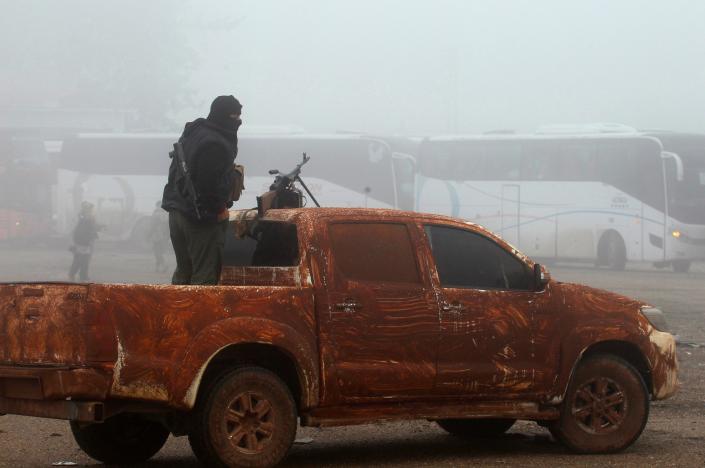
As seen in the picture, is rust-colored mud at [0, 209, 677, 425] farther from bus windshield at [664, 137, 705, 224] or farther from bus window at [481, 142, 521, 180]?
bus window at [481, 142, 521, 180]

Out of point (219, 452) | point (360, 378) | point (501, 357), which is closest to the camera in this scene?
point (219, 452)

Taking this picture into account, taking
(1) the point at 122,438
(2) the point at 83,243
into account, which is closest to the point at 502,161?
(2) the point at 83,243

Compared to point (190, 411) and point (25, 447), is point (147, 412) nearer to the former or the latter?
point (190, 411)

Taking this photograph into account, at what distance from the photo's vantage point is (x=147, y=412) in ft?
22.0

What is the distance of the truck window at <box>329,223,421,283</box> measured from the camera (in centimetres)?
738

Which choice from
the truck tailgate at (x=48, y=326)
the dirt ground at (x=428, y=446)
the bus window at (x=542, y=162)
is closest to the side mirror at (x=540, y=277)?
the dirt ground at (x=428, y=446)

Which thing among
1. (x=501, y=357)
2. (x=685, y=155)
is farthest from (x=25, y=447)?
(x=685, y=155)

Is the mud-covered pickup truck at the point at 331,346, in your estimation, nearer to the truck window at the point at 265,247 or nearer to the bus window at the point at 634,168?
the truck window at the point at 265,247

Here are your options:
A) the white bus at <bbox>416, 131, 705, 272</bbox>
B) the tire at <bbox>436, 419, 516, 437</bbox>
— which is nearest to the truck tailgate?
the tire at <bbox>436, 419, 516, 437</bbox>

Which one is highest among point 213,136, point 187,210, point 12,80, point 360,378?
point 12,80

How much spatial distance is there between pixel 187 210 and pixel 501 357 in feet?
7.07

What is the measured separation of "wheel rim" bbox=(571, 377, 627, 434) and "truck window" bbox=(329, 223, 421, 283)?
1.43 m

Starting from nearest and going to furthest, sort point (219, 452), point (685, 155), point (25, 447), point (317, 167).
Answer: point (219, 452) < point (25, 447) < point (685, 155) < point (317, 167)

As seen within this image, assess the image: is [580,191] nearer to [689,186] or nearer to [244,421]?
[689,186]
